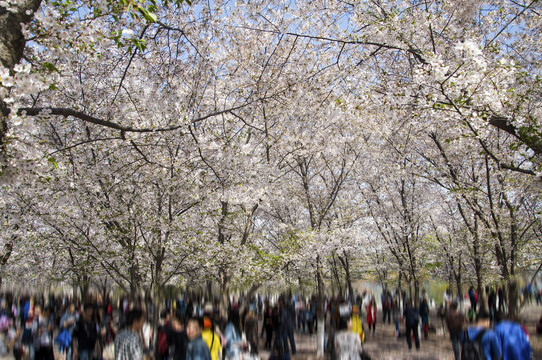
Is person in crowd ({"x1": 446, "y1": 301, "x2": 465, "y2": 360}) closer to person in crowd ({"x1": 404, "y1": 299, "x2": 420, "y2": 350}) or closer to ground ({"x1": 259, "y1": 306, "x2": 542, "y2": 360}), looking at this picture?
ground ({"x1": 259, "y1": 306, "x2": 542, "y2": 360})

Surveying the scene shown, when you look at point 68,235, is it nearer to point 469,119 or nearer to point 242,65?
point 242,65

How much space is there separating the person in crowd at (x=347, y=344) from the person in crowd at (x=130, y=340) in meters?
2.74

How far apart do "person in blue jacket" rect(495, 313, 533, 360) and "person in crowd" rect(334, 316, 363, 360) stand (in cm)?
180

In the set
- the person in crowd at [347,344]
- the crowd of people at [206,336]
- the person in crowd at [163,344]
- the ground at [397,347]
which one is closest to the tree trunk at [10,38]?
the crowd of people at [206,336]

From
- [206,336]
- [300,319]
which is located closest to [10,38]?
[206,336]

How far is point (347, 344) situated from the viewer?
513 centimetres

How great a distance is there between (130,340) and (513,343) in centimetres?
452

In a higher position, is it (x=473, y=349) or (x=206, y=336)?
(x=206, y=336)

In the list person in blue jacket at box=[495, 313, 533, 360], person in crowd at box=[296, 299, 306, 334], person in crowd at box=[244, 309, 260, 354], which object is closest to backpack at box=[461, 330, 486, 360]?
person in blue jacket at box=[495, 313, 533, 360]

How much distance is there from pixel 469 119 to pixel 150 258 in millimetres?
9799

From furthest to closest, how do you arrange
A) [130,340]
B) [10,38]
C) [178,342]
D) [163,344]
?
[163,344], [178,342], [130,340], [10,38]

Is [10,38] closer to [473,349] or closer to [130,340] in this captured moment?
[130,340]

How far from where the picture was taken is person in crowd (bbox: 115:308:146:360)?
4367mm

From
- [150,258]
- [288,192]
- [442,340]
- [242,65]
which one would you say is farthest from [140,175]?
[442,340]
